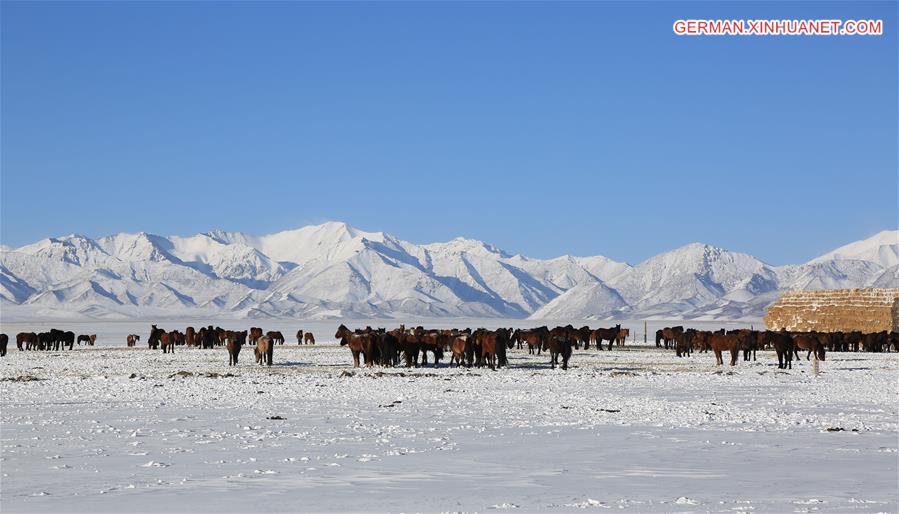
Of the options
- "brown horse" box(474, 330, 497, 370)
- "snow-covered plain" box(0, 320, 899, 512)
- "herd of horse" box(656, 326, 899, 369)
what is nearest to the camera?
"snow-covered plain" box(0, 320, 899, 512)

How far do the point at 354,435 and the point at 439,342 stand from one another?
27031 millimetres

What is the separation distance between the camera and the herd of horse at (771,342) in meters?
41.6

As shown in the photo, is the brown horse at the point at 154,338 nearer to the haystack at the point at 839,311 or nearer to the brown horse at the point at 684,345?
the brown horse at the point at 684,345

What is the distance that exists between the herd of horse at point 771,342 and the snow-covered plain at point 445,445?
955 centimetres

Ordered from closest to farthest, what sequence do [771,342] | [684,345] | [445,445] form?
[445,445], [684,345], [771,342]

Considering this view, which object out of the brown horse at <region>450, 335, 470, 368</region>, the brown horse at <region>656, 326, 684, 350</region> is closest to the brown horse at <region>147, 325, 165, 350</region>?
the brown horse at <region>450, 335, 470, 368</region>

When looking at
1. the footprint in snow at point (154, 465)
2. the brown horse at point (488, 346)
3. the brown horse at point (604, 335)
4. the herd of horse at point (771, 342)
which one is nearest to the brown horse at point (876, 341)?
the herd of horse at point (771, 342)

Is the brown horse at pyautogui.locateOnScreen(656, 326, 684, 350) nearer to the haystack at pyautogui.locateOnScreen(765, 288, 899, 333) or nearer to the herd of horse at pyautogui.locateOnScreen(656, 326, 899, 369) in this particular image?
the herd of horse at pyautogui.locateOnScreen(656, 326, 899, 369)

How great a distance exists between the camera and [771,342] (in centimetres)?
6053

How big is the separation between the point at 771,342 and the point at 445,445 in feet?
155

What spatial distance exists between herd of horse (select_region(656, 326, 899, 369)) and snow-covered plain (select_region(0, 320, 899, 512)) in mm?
9555

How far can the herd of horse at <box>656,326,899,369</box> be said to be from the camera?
41594 mm

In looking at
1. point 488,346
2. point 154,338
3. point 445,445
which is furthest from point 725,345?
point 154,338

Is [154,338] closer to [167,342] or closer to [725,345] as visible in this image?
[167,342]
